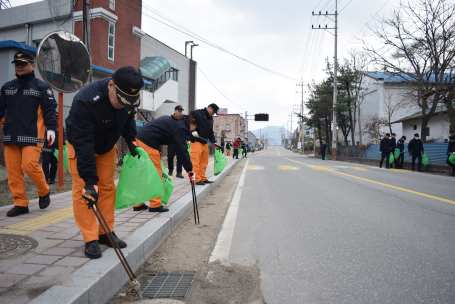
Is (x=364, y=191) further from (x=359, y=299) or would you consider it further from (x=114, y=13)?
(x=114, y=13)

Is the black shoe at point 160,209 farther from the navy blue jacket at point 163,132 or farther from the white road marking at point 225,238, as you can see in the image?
the white road marking at point 225,238

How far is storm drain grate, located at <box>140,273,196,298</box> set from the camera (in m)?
2.56

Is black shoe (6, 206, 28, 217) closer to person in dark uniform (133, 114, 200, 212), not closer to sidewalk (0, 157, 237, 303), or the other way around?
sidewalk (0, 157, 237, 303)

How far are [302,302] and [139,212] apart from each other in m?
2.97

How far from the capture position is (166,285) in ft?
8.96

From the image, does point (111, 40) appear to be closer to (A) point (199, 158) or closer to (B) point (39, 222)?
(A) point (199, 158)

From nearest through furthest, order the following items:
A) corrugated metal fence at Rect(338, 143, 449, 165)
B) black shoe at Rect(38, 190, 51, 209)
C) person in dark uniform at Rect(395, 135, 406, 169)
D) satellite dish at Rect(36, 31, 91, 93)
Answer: black shoe at Rect(38, 190, 51, 209), satellite dish at Rect(36, 31, 91, 93), corrugated metal fence at Rect(338, 143, 449, 165), person in dark uniform at Rect(395, 135, 406, 169)

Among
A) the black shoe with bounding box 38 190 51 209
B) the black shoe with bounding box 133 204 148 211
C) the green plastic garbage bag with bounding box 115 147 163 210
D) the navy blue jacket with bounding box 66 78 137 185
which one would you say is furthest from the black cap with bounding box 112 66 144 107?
the black shoe with bounding box 38 190 51 209

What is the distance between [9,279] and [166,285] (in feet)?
3.83

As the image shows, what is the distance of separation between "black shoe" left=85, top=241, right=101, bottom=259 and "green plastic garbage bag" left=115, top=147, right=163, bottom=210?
0.47 metres

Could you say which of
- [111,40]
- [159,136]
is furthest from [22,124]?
[111,40]

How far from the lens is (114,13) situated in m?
20.9

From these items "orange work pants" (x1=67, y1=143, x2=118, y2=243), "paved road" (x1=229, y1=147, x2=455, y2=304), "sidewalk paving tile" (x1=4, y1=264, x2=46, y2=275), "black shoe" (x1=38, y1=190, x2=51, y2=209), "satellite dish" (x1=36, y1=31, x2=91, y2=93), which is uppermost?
"satellite dish" (x1=36, y1=31, x2=91, y2=93)

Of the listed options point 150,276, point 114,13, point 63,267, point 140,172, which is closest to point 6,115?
point 140,172
